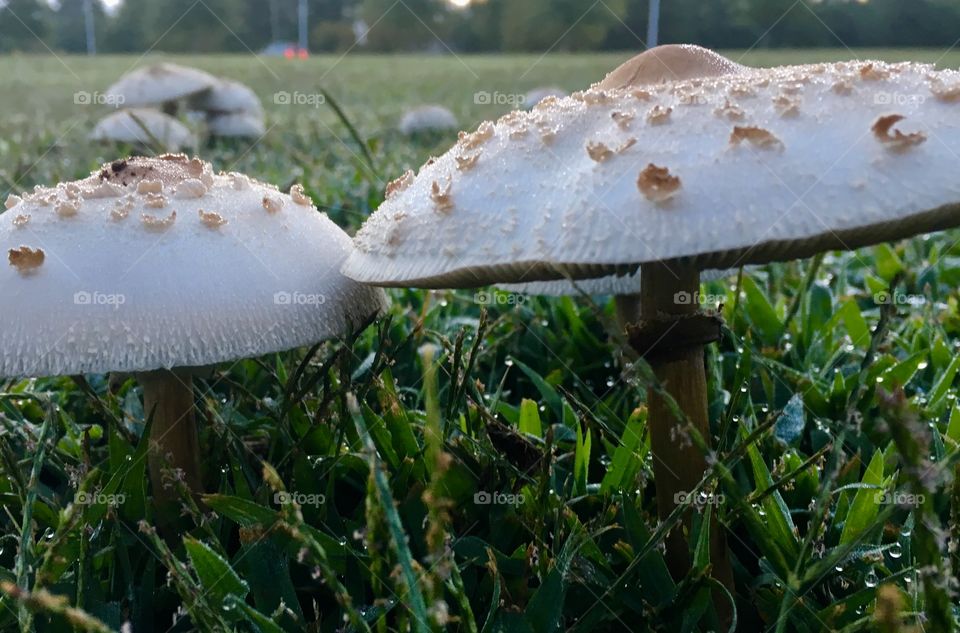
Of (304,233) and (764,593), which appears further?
(304,233)

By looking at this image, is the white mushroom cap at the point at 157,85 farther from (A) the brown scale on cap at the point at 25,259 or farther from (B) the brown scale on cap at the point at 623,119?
(B) the brown scale on cap at the point at 623,119

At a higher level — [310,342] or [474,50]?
[310,342]

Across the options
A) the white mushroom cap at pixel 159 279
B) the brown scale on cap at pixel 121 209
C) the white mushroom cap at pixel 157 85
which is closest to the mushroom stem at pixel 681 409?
the white mushroom cap at pixel 159 279

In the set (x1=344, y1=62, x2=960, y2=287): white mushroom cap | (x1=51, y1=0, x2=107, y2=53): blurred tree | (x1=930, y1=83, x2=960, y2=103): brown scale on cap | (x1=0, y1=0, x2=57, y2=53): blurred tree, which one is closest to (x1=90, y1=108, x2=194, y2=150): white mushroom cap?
(x1=344, y1=62, x2=960, y2=287): white mushroom cap

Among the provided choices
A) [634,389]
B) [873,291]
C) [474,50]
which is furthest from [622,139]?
[474,50]

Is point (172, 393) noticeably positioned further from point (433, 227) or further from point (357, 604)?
point (433, 227)

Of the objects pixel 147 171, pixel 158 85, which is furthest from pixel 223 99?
pixel 147 171

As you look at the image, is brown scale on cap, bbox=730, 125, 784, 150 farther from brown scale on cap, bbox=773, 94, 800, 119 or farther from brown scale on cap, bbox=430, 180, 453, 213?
brown scale on cap, bbox=430, 180, 453, 213
